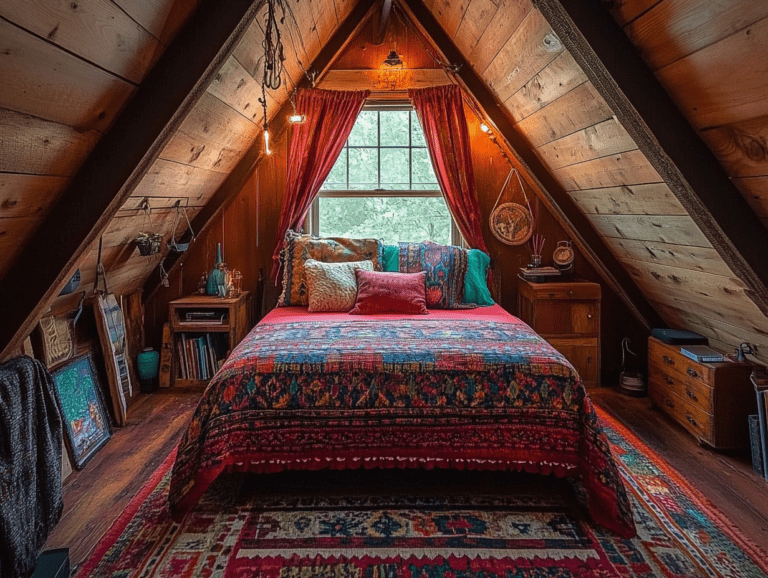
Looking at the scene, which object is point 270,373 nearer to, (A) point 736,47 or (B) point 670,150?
(B) point 670,150

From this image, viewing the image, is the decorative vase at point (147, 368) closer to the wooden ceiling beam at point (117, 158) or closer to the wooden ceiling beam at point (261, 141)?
the wooden ceiling beam at point (261, 141)

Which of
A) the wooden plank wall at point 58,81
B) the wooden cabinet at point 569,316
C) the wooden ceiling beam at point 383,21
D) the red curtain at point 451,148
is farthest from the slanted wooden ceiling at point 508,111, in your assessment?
the red curtain at point 451,148

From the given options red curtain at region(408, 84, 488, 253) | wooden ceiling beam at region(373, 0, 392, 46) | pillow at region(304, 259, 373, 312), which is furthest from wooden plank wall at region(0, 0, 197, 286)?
red curtain at region(408, 84, 488, 253)

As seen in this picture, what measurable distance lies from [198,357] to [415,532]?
2.25 m

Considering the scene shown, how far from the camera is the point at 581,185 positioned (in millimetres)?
3137

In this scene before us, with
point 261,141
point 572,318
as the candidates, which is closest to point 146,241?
point 261,141

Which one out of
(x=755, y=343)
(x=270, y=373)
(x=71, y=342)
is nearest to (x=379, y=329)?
(x=270, y=373)

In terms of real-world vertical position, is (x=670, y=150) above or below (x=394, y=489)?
above

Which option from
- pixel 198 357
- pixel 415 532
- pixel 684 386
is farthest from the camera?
pixel 198 357

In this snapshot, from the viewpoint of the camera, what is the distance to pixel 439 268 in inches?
137

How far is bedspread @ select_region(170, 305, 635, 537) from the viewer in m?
2.17

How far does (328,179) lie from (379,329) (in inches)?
70.1

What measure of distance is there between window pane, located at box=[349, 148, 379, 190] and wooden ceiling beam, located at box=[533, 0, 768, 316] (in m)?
2.23

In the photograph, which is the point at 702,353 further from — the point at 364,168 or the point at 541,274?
the point at 364,168
